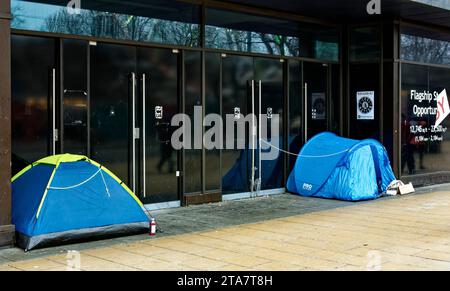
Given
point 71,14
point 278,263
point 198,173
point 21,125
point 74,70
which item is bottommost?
point 278,263

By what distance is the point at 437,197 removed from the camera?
12.1 m

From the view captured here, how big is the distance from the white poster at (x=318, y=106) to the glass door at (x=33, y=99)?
20.5ft

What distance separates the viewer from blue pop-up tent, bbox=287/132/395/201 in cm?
1166

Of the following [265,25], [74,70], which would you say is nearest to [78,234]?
[74,70]

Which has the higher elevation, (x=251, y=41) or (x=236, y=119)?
(x=251, y=41)

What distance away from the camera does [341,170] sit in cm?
1175

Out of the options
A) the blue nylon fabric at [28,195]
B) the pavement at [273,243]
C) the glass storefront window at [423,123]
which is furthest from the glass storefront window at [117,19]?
the glass storefront window at [423,123]

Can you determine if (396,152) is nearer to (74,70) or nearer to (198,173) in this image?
(198,173)

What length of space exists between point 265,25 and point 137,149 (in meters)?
3.95

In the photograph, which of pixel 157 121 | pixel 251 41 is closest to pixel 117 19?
pixel 157 121

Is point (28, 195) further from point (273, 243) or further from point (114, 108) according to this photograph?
point (273, 243)

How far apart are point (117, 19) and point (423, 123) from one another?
7.89m

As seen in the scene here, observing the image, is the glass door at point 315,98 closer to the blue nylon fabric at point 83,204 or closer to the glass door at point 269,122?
the glass door at point 269,122

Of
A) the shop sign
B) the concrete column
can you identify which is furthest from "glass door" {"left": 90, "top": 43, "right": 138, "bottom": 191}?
the concrete column
